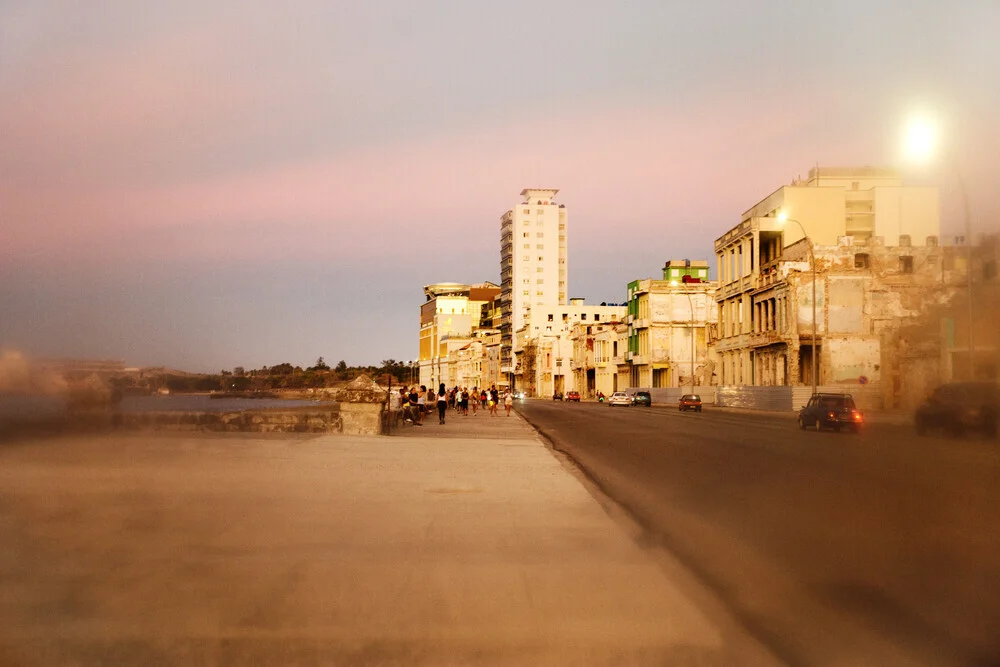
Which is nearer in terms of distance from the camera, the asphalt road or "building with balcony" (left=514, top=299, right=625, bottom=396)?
the asphalt road

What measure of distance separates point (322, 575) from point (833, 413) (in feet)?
94.6

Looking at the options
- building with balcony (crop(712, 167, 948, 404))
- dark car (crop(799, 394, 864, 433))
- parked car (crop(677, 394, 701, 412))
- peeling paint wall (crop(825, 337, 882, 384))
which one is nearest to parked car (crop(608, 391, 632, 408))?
building with balcony (crop(712, 167, 948, 404))

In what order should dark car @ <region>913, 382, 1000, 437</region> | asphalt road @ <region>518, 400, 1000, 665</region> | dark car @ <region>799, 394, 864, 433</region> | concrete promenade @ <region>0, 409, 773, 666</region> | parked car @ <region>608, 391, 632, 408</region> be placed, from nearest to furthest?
1. concrete promenade @ <region>0, 409, 773, 666</region>
2. asphalt road @ <region>518, 400, 1000, 665</region>
3. dark car @ <region>913, 382, 1000, 437</region>
4. dark car @ <region>799, 394, 864, 433</region>
5. parked car @ <region>608, 391, 632, 408</region>

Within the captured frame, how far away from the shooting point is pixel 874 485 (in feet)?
46.4

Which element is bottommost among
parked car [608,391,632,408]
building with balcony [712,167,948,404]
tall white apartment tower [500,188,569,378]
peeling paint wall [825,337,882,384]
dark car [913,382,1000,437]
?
parked car [608,391,632,408]

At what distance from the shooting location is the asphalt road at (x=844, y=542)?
19.4ft

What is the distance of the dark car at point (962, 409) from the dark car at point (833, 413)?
77.7 ft

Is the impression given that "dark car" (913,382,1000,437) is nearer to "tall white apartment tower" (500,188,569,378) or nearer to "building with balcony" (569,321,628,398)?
"building with balcony" (569,321,628,398)

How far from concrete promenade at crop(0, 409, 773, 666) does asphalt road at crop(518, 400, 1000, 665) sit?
1.72 feet

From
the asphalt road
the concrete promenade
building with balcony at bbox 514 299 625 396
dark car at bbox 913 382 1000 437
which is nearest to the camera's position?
the concrete promenade

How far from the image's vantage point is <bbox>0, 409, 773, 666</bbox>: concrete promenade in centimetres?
545

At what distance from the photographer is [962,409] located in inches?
320

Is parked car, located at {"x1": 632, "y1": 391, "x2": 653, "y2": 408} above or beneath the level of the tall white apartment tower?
beneath

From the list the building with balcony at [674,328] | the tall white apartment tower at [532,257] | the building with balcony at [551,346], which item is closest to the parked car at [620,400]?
the building with balcony at [674,328]
